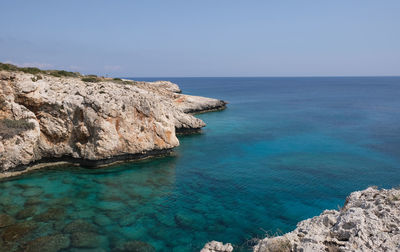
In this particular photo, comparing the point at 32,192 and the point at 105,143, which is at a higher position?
the point at 105,143

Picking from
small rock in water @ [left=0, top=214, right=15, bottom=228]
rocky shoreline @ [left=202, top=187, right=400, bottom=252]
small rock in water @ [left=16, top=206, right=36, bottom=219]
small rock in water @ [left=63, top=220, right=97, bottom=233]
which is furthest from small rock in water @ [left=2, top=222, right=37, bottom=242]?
rocky shoreline @ [left=202, top=187, right=400, bottom=252]

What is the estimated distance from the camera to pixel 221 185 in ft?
75.5

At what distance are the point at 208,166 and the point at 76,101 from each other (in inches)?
587

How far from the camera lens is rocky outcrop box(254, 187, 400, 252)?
8.30 meters

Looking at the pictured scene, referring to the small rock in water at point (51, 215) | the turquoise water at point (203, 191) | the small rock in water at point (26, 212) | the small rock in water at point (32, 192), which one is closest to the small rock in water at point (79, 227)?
the turquoise water at point (203, 191)

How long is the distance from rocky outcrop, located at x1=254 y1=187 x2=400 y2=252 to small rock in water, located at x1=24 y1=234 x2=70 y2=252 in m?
10.7

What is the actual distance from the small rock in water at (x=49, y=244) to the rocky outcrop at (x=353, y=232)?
1072 centimetres

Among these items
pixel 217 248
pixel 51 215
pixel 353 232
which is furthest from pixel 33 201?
pixel 353 232

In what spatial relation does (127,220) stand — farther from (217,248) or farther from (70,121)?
(70,121)

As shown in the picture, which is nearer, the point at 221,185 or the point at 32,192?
the point at 32,192

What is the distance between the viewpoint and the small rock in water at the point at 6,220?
15992mm

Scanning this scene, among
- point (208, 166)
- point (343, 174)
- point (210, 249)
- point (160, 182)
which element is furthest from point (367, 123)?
point (210, 249)

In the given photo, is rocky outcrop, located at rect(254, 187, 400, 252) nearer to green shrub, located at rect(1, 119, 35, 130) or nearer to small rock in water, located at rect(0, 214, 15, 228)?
small rock in water, located at rect(0, 214, 15, 228)

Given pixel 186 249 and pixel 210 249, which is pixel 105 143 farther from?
pixel 210 249
